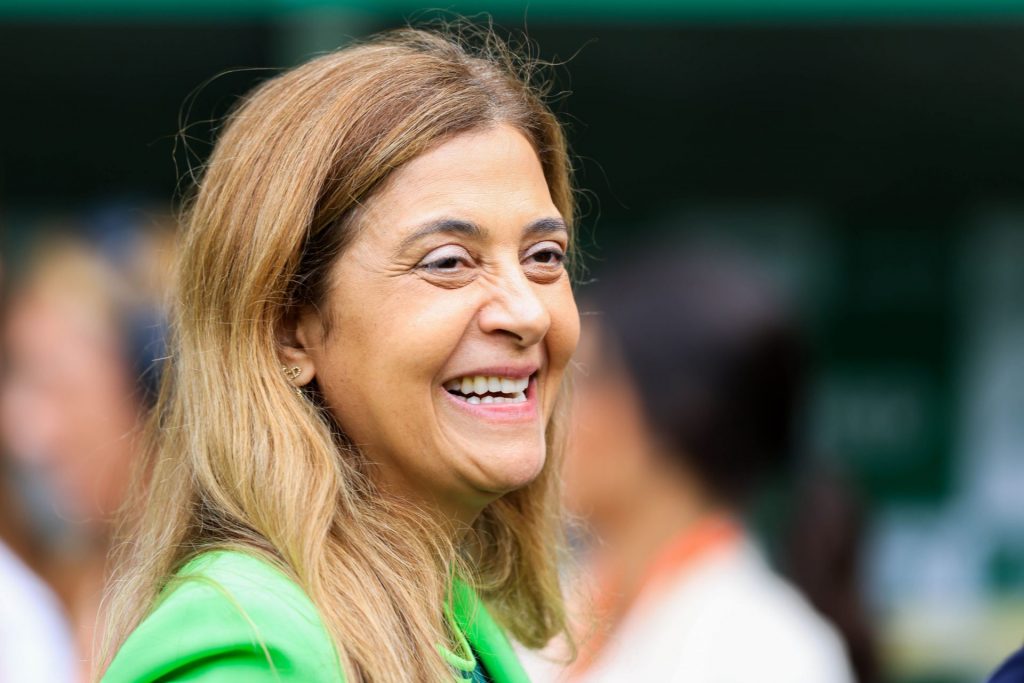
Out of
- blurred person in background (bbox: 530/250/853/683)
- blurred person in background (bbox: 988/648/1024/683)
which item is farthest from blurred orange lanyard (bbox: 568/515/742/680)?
blurred person in background (bbox: 988/648/1024/683)

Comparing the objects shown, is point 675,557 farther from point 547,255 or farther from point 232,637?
point 232,637

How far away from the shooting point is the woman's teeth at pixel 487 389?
2141mm

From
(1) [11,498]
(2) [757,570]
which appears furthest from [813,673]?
(1) [11,498]

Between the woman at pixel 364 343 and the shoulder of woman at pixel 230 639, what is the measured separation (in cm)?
9

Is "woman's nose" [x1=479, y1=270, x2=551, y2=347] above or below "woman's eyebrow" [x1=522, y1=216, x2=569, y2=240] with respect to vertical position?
below

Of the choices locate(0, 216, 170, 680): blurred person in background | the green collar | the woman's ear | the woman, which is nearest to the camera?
the woman

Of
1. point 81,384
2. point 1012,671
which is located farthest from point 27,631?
point 1012,671

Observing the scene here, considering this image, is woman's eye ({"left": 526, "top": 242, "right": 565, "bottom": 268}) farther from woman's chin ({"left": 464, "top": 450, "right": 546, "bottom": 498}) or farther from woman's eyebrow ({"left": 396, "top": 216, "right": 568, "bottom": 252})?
woman's chin ({"left": 464, "top": 450, "right": 546, "bottom": 498})

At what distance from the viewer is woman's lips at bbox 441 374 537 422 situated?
2.13 m

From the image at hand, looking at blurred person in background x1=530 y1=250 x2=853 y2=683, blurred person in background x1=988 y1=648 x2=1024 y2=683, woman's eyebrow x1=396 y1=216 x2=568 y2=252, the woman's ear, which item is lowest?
blurred person in background x1=530 y1=250 x2=853 y2=683

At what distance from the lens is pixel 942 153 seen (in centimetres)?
733

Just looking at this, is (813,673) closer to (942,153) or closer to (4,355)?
(4,355)

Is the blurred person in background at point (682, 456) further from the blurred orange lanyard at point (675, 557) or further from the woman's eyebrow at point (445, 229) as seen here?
the woman's eyebrow at point (445, 229)

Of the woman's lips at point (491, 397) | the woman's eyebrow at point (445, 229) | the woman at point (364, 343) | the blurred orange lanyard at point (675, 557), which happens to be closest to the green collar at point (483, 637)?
the woman at point (364, 343)
